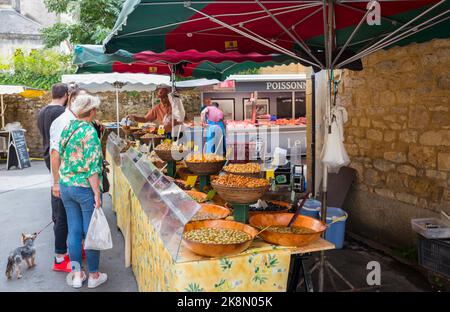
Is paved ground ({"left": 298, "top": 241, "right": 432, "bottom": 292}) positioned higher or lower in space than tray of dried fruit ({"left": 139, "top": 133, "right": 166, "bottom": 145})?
lower

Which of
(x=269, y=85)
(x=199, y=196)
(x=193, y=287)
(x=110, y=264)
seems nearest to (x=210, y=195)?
(x=199, y=196)

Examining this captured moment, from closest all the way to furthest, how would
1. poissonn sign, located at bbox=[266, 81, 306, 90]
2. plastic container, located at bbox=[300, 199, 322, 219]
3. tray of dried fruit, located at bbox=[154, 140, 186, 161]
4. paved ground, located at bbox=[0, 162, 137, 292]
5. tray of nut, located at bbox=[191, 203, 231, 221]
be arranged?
tray of nut, located at bbox=[191, 203, 231, 221] < paved ground, located at bbox=[0, 162, 137, 292] < plastic container, located at bbox=[300, 199, 322, 219] < tray of dried fruit, located at bbox=[154, 140, 186, 161] < poissonn sign, located at bbox=[266, 81, 306, 90]

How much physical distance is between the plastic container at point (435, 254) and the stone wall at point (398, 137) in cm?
65

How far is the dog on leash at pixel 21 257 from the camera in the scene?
14.2ft

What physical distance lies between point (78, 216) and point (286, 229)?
81.0 inches

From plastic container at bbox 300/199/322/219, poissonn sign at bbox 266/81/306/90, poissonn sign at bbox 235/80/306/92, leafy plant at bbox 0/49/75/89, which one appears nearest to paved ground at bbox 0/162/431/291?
plastic container at bbox 300/199/322/219

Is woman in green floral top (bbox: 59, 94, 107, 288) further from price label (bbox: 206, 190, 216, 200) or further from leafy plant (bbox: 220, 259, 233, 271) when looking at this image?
leafy plant (bbox: 220, 259, 233, 271)

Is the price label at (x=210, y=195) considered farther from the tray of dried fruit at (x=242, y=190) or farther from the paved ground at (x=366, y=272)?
the paved ground at (x=366, y=272)

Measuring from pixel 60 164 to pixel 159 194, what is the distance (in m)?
1.64

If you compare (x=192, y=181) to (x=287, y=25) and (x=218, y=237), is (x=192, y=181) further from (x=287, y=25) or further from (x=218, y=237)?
(x=218, y=237)

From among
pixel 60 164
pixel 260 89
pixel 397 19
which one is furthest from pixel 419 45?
pixel 260 89

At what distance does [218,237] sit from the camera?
2.63 m

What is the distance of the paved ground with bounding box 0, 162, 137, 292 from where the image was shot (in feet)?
14.0

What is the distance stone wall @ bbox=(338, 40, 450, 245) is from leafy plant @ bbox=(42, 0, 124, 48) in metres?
11.7
